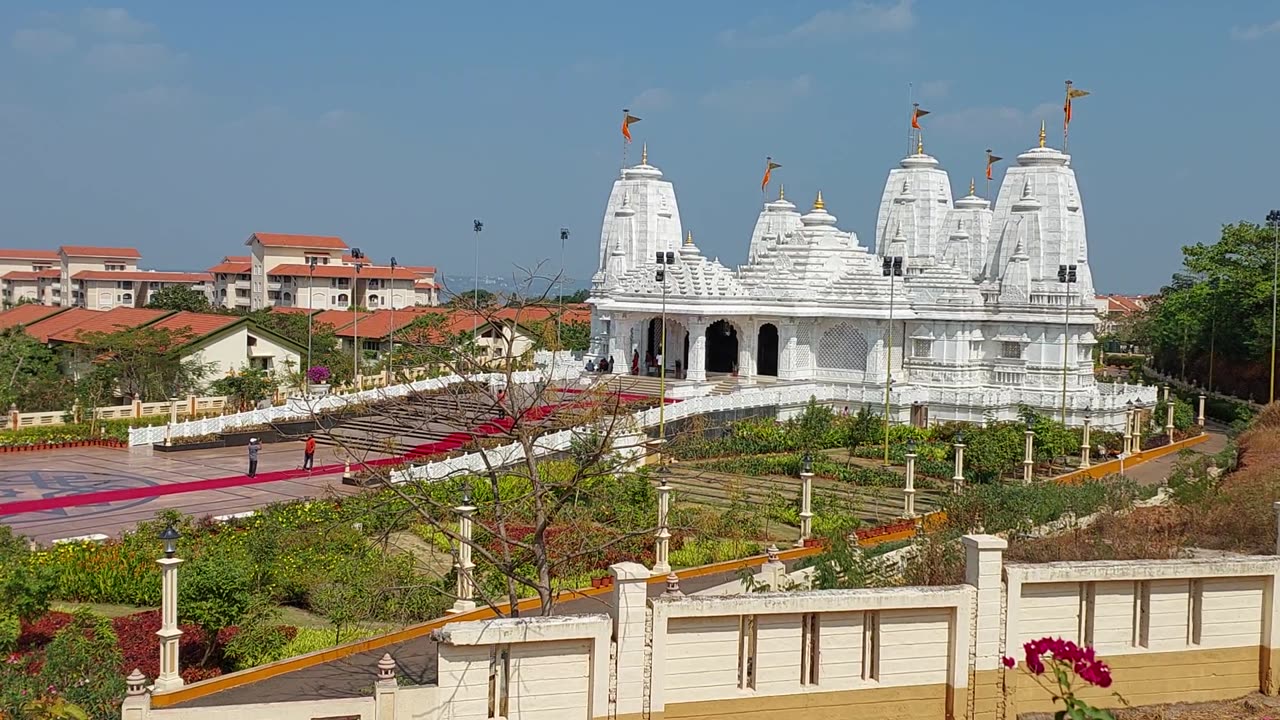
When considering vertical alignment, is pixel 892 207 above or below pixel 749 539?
above

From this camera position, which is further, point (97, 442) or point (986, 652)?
point (97, 442)

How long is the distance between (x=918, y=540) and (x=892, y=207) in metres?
34.3

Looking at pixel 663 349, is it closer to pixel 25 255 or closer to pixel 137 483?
pixel 137 483

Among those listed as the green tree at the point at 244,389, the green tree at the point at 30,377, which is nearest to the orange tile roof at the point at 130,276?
the green tree at the point at 30,377

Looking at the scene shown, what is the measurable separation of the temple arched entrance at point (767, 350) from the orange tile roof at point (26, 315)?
99.7 ft

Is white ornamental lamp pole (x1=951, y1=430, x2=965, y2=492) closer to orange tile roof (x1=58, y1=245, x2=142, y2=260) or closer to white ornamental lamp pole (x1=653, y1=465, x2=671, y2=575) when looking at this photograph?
white ornamental lamp pole (x1=653, y1=465, x2=671, y2=575)

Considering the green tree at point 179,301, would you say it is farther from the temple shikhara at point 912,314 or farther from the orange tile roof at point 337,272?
the temple shikhara at point 912,314

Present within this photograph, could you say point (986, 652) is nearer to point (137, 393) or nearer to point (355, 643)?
point (355, 643)

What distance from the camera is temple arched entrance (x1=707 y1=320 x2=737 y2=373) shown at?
1975 inches

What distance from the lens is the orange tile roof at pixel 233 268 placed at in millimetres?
108625

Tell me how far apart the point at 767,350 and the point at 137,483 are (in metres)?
24.5

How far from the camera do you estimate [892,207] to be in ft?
164

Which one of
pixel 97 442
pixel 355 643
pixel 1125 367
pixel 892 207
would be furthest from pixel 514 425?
pixel 1125 367

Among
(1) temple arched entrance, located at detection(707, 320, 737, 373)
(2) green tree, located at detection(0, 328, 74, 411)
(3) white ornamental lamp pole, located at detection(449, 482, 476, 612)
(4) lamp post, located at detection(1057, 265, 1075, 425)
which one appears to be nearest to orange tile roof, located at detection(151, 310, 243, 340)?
(2) green tree, located at detection(0, 328, 74, 411)
